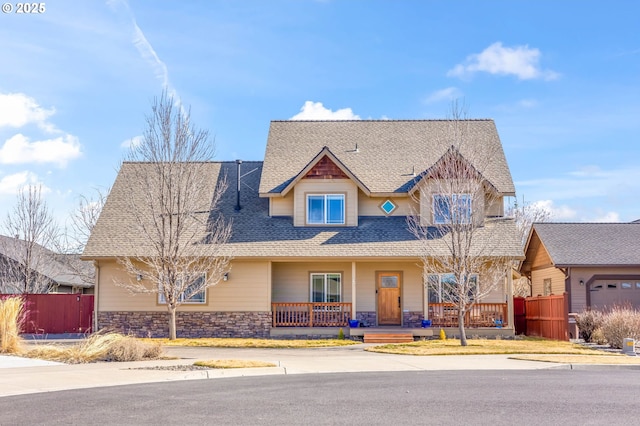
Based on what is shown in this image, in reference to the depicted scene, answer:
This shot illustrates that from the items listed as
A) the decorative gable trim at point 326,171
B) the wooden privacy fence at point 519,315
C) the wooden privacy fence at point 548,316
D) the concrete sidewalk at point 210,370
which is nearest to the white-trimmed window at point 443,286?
the wooden privacy fence at point 548,316

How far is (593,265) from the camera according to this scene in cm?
2855

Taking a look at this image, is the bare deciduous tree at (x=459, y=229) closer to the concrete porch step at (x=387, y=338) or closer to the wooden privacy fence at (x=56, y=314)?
the concrete porch step at (x=387, y=338)

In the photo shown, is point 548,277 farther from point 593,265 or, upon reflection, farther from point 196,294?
point 196,294

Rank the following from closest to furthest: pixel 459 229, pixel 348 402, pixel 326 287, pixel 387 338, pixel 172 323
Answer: pixel 348 402
pixel 459 229
pixel 387 338
pixel 172 323
pixel 326 287

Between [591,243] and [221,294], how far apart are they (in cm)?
1626

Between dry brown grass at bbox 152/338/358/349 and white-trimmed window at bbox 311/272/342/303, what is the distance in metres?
3.02

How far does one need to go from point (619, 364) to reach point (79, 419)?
12.9 meters

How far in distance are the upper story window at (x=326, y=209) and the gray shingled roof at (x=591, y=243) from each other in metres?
9.30

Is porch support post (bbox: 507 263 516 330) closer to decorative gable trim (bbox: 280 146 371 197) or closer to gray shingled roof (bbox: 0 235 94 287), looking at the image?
decorative gable trim (bbox: 280 146 371 197)

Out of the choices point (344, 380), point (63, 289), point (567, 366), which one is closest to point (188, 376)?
point (344, 380)

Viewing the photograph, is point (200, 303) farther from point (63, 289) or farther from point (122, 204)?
point (63, 289)

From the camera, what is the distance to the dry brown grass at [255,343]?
75.3ft

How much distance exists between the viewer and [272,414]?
9.77 meters

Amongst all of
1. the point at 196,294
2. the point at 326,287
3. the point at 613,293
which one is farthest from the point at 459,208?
the point at 196,294
